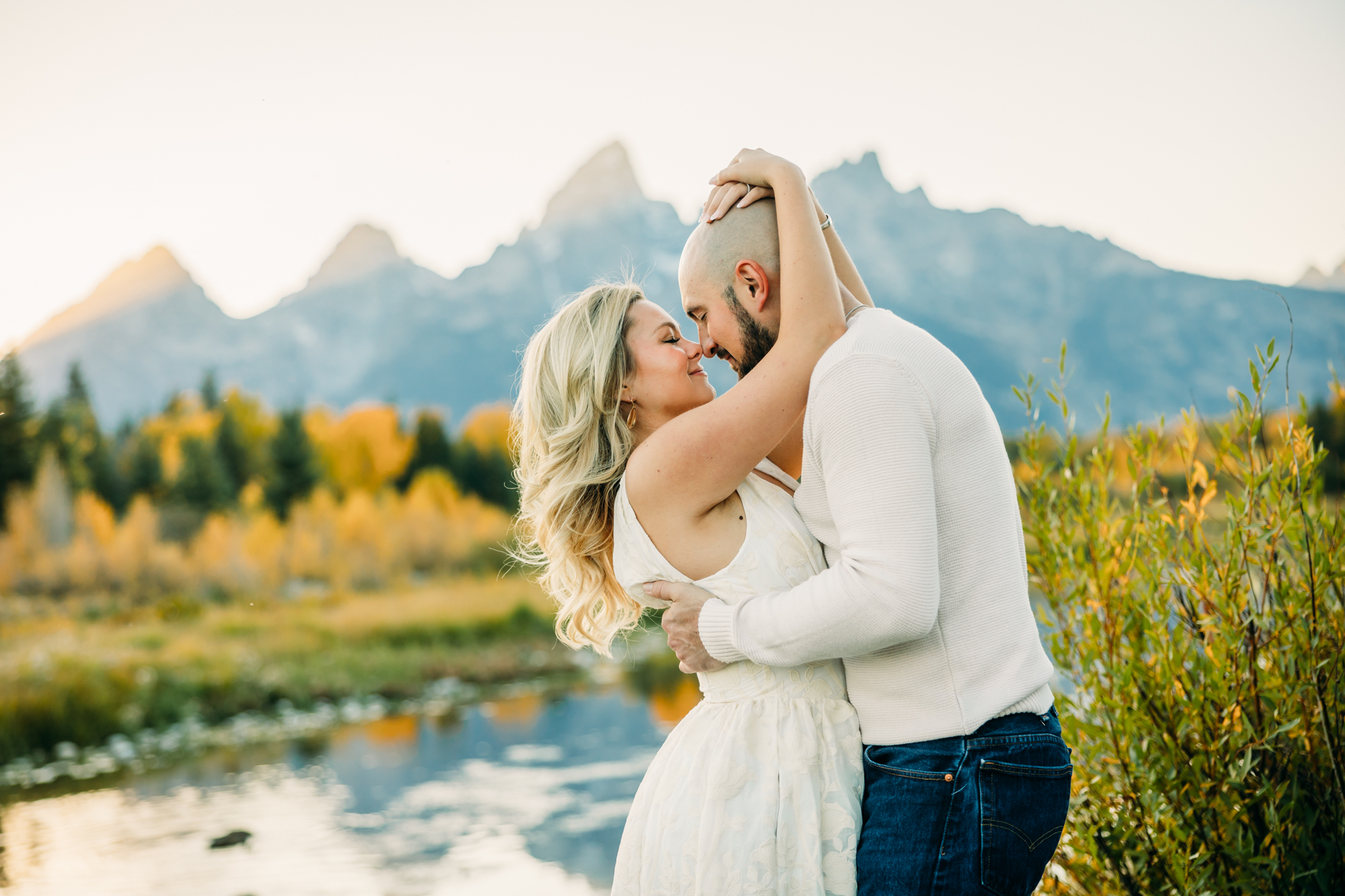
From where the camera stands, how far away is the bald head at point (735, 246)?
1860mm

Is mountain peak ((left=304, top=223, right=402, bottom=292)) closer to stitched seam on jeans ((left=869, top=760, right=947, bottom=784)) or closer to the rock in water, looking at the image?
the rock in water

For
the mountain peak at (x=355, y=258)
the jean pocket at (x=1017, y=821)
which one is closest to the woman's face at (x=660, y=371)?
the jean pocket at (x=1017, y=821)

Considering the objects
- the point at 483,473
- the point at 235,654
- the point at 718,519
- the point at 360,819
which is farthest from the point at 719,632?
the point at 483,473

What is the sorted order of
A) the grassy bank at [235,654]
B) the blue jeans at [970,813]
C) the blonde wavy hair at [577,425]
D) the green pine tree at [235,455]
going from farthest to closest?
the green pine tree at [235,455] → the grassy bank at [235,654] → the blonde wavy hair at [577,425] → the blue jeans at [970,813]

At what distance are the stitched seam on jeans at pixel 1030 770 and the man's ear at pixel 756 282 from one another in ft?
3.02

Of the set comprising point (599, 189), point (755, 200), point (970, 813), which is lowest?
point (970, 813)

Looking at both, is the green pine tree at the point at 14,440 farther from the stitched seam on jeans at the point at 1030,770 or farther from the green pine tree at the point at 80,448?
the stitched seam on jeans at the point at 1030,770

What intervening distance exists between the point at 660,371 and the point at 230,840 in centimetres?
1182

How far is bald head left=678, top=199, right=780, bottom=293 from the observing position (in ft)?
6.10

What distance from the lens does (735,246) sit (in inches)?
73.7

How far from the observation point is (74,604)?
86.8 ft

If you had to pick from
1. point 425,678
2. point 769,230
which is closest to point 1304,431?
point 769,230

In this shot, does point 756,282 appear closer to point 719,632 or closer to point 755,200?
point 755,200

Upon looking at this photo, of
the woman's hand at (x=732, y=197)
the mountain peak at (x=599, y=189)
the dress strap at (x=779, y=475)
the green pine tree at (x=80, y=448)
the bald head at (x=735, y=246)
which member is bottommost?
the green pine tree at (x=80, y=448)
